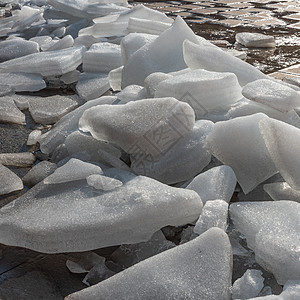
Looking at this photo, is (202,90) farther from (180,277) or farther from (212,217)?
(180,277)

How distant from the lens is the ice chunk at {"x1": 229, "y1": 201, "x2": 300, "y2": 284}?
2.84 ft

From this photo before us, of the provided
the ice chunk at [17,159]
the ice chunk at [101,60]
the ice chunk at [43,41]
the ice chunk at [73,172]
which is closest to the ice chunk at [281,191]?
the ice chunk at [73,172]

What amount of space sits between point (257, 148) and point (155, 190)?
283 mm

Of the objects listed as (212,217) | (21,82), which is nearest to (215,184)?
(212,217)

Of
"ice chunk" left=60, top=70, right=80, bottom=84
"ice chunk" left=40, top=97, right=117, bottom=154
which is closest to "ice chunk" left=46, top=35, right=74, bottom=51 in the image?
"ice chunk" left=60, top=70, right=80, bottom=84

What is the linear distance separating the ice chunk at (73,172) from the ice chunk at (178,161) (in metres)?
0.12

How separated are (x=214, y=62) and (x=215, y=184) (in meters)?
0.64

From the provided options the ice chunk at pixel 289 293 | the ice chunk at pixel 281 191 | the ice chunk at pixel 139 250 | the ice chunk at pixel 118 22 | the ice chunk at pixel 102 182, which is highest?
the ice chunk at pixel 289 293

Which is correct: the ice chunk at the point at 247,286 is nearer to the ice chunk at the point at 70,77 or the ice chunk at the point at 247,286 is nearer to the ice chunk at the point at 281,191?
the ice chunk at the point at 281,191

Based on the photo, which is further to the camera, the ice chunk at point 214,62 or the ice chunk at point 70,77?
the ice chunk at point 70,77

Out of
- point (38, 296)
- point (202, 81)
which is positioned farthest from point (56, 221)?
point (202, 81)

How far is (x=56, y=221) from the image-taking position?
39.6 inches

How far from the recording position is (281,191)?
1140mm

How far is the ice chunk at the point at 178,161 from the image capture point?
1240 millimetres
